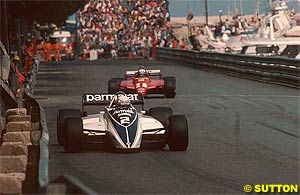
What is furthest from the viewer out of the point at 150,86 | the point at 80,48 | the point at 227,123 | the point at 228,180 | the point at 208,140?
the point at 80,48

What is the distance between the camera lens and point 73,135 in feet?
41.2

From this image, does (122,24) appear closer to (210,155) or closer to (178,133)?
(178,133)

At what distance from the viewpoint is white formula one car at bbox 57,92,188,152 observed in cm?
1250

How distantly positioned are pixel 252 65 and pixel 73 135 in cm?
2021

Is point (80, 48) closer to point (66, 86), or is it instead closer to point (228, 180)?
point (66, 86)

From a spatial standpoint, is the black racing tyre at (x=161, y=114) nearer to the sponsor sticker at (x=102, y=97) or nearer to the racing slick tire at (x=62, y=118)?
the sponsor sticker at (x=102, y=97)

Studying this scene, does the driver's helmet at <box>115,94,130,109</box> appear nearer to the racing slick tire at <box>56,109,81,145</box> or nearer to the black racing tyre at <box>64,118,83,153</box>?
the black racing tyre at <box>64,118,83,153</box>

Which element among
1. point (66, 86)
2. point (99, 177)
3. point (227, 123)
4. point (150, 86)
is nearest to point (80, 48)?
point (66, 86)

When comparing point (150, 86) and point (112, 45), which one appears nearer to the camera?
point (150, 86)

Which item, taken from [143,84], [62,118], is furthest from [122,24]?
[62,118]

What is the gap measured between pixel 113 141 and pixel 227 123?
508 centimetres

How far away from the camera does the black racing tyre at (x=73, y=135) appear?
12547 mm

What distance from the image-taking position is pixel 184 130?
503 inches

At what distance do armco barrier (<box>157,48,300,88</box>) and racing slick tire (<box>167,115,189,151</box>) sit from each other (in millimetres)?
14351
